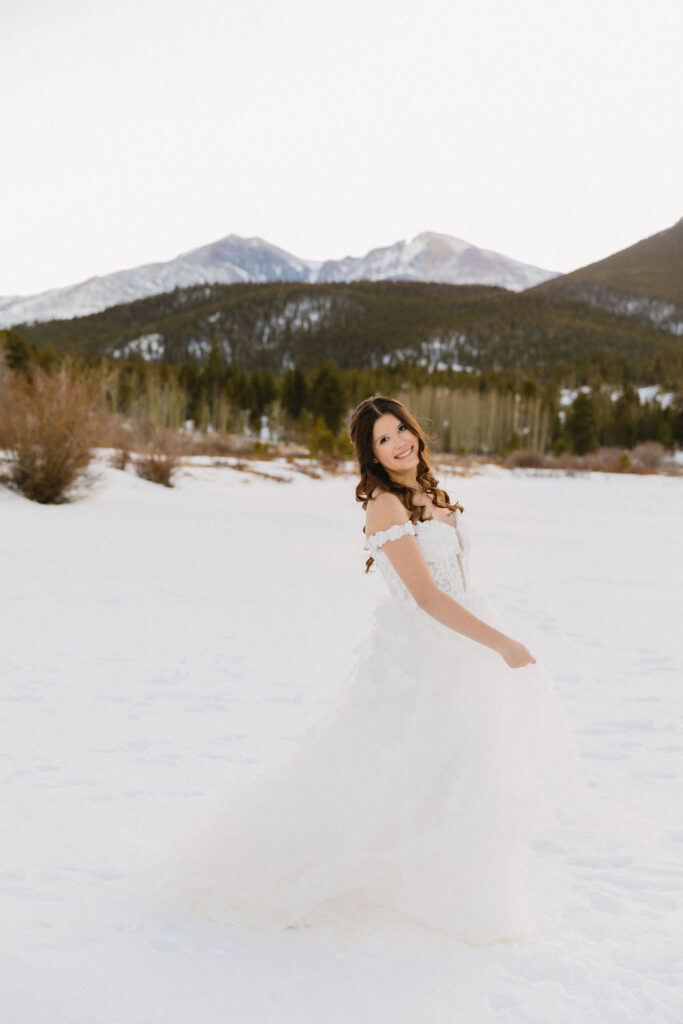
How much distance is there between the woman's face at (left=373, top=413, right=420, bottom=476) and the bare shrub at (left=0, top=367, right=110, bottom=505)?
12.8 m

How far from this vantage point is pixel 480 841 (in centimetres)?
229

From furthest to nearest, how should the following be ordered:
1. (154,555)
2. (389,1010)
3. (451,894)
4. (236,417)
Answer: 1. (236,417)
2. (154,555)
3. (451,894)
4. (389,1010)

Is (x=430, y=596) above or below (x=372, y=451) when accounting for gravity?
below

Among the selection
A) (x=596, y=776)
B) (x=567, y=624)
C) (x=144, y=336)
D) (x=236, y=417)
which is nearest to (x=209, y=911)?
(x=596, y=776)

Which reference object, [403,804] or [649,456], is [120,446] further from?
[649,456]

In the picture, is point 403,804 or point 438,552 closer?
point 403,804

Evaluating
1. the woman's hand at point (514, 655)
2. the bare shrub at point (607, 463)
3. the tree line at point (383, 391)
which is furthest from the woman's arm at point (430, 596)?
the tree line at point (383, 391)

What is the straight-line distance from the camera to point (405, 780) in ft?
7.80

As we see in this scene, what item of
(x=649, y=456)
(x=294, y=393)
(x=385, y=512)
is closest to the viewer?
(x=385, y=512)

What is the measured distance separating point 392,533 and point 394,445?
313 mm

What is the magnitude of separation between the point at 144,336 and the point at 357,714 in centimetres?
16573

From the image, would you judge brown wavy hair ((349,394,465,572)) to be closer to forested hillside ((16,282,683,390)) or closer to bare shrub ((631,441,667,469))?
bare shrub ((631,441,667,469))

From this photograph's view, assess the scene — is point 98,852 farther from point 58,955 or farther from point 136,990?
point 136,990

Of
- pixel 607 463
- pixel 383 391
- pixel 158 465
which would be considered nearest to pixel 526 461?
pixel 607 463
